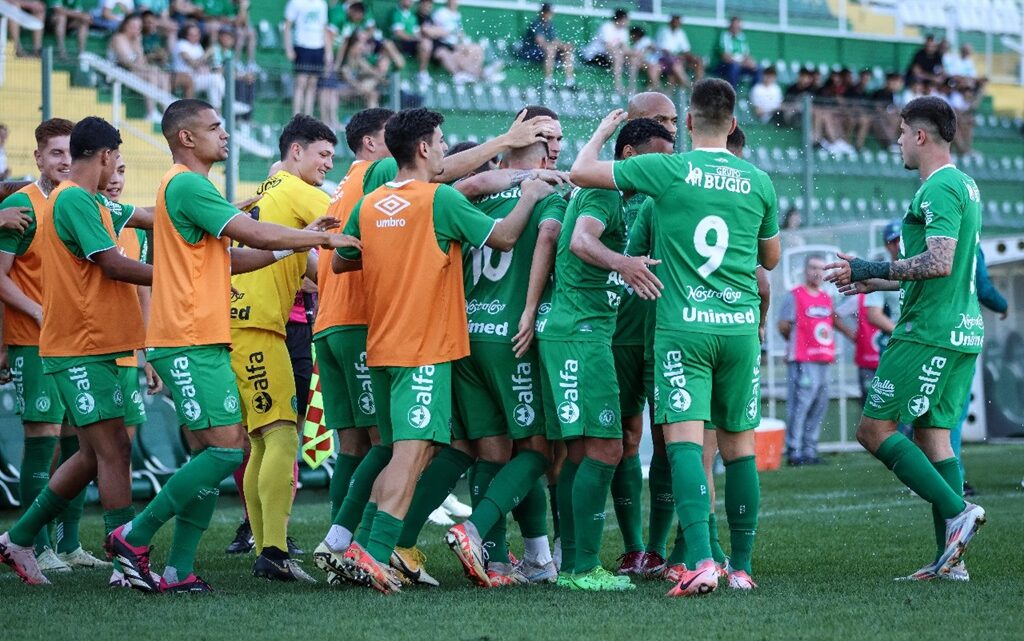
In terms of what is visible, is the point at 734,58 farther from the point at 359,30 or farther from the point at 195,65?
the point at 195,65

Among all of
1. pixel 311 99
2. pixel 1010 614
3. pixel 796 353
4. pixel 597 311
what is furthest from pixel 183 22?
pixel 1010 614

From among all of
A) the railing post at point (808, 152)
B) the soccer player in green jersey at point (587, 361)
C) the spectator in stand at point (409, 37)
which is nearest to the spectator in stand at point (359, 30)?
the spectator in stand at point (409, 37)

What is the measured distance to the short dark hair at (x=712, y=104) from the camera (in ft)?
22.1

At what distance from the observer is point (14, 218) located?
807 cm

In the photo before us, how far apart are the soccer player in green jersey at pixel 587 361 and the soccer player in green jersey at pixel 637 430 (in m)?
0.46

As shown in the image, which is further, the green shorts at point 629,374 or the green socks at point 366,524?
the green shorts at point 629,374

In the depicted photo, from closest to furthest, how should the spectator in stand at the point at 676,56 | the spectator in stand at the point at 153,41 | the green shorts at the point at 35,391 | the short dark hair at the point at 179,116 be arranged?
the short dark hair at the point at 179,116
the green shorts at the point at 35,391
the spectator in stand at the point at 153,41
the spectator in stand at the point at 676,56

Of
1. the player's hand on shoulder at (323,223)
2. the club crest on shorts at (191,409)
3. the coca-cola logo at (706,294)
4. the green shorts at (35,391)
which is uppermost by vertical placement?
the player's hand on shoulder at (323,223)

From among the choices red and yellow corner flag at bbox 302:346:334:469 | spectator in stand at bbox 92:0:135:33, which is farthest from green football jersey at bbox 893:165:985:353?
spectator in stand at bbox 92:0:135:33

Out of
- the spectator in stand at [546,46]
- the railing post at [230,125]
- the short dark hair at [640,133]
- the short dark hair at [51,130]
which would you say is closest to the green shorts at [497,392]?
the short dark hair at [640,133]

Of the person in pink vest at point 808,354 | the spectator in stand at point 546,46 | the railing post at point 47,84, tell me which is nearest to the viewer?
the railing post at point 47,84

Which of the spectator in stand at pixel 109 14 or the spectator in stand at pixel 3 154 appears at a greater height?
the spectator in stand at pixel 109 14

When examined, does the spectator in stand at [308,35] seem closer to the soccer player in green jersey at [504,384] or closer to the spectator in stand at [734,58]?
the spectator in stand at [734,58]

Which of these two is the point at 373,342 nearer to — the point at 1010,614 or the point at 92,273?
the point at 92,273
